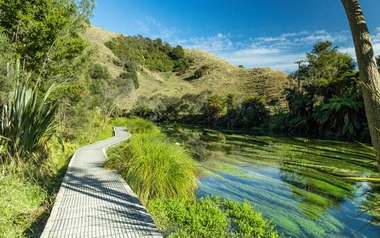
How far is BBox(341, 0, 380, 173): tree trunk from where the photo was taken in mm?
2338

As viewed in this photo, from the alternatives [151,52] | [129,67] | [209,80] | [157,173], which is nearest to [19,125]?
[157,173]

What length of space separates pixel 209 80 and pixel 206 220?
55.8 meters

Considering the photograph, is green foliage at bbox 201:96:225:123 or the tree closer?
the tree

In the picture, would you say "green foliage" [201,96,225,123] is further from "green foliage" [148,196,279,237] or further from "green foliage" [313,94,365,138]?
"green foliage" [148,196,279,237]

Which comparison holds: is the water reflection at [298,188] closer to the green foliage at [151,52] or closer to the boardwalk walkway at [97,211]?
the boardwalk walkway at [97,211]

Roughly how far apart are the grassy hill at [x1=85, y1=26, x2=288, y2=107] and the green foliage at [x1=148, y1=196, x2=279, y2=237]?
38.3 m

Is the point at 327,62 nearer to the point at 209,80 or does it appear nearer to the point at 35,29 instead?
the point at 35,29

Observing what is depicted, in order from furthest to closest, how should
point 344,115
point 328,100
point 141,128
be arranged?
point 328,100 → point 141,128 → point 344,115

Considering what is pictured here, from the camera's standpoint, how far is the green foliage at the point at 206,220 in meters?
3.41

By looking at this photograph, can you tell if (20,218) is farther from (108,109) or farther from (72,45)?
(108,109)

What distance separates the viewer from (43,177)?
4699 millimetres

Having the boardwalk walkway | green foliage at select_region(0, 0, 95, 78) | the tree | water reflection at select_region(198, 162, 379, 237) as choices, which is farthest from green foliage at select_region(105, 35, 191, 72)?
the boardwalk walkway

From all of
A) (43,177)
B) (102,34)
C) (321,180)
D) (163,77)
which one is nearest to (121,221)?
(43,177)

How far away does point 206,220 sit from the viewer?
12.1 feet
